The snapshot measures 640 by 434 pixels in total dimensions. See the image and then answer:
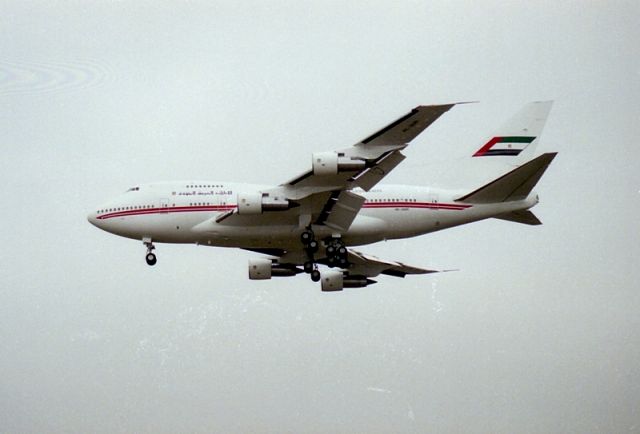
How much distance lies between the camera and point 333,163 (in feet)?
178

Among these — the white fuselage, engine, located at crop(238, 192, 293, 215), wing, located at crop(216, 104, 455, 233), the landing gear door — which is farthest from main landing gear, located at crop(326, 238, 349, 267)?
the landing gear door

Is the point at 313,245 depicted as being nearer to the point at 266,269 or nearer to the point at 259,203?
the point at 259,203

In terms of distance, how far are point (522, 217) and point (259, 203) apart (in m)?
14.7

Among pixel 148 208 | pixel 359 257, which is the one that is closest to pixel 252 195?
pixel 148 208

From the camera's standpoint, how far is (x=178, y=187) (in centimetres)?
6234

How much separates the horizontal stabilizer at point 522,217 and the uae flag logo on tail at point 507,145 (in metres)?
5.03

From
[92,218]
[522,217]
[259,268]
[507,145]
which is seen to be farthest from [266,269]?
[507,145]

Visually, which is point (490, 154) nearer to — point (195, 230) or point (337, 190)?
point (337, 190)

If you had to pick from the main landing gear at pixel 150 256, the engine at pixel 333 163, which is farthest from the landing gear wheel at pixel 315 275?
the engine at pixel 333 163

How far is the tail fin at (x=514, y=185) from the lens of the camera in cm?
5735

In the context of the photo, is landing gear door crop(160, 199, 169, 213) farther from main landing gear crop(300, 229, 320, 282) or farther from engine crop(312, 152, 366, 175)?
engine crop(312, 152, 366, 175)

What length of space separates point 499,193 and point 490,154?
544 centimetres

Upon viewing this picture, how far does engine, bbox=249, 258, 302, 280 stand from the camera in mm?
65750

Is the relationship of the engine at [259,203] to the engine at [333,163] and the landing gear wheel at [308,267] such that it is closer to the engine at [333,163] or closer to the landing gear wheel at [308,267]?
the engine at [333,163]
